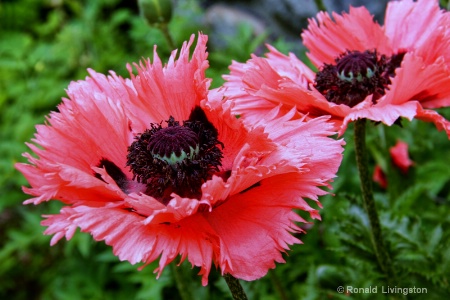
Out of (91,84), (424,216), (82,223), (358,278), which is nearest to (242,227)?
(82,223)

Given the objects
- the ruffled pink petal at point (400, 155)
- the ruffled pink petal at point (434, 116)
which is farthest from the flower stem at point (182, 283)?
the ruffled pink petal at point (400, 155)

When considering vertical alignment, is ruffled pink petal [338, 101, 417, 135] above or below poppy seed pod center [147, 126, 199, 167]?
below

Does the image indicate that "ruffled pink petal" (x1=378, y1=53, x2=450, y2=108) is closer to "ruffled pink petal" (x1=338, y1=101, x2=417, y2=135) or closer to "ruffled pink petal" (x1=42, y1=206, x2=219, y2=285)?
"ruffled pink petal" (x1=338, y1=101, x2=417, y2=135)

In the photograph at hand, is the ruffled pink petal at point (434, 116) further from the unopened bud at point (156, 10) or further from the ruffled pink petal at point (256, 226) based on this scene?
the unopened bud at point (156, 10)

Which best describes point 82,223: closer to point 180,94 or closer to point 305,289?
point 180,94

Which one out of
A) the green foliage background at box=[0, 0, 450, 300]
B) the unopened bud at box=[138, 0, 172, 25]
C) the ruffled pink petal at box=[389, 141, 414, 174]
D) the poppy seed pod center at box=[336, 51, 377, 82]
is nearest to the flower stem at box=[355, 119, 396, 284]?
the green foliage background at box=[0, 0, 450, 300]

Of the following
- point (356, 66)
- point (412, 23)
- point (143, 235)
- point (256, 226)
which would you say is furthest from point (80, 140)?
point (412, 23)
